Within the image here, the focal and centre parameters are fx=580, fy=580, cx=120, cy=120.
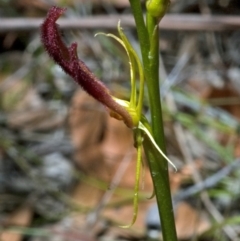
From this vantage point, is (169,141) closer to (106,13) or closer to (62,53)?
(106,13)

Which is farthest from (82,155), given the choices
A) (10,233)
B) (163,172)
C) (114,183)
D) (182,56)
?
(163,172)

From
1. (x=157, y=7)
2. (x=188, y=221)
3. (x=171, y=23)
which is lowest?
(x=188, y=221)

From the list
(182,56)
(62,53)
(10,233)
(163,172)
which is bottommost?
(10,233)

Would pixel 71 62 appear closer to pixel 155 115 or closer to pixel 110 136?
pixel 155 115

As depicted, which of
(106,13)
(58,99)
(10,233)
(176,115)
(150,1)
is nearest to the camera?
(150,1)

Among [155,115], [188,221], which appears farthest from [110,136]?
[155,115]

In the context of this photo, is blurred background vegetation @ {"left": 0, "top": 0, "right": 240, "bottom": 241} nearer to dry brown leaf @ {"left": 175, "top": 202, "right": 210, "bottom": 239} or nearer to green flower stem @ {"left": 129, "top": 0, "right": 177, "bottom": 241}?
dry brown leaf @ {"left": 175, "top": 202, "right": 210, "bottom": 239}

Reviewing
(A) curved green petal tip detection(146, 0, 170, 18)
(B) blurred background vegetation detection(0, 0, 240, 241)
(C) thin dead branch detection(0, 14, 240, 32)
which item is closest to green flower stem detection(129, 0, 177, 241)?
(A) curved green petal tip detection(146, 0, 170, 18)
